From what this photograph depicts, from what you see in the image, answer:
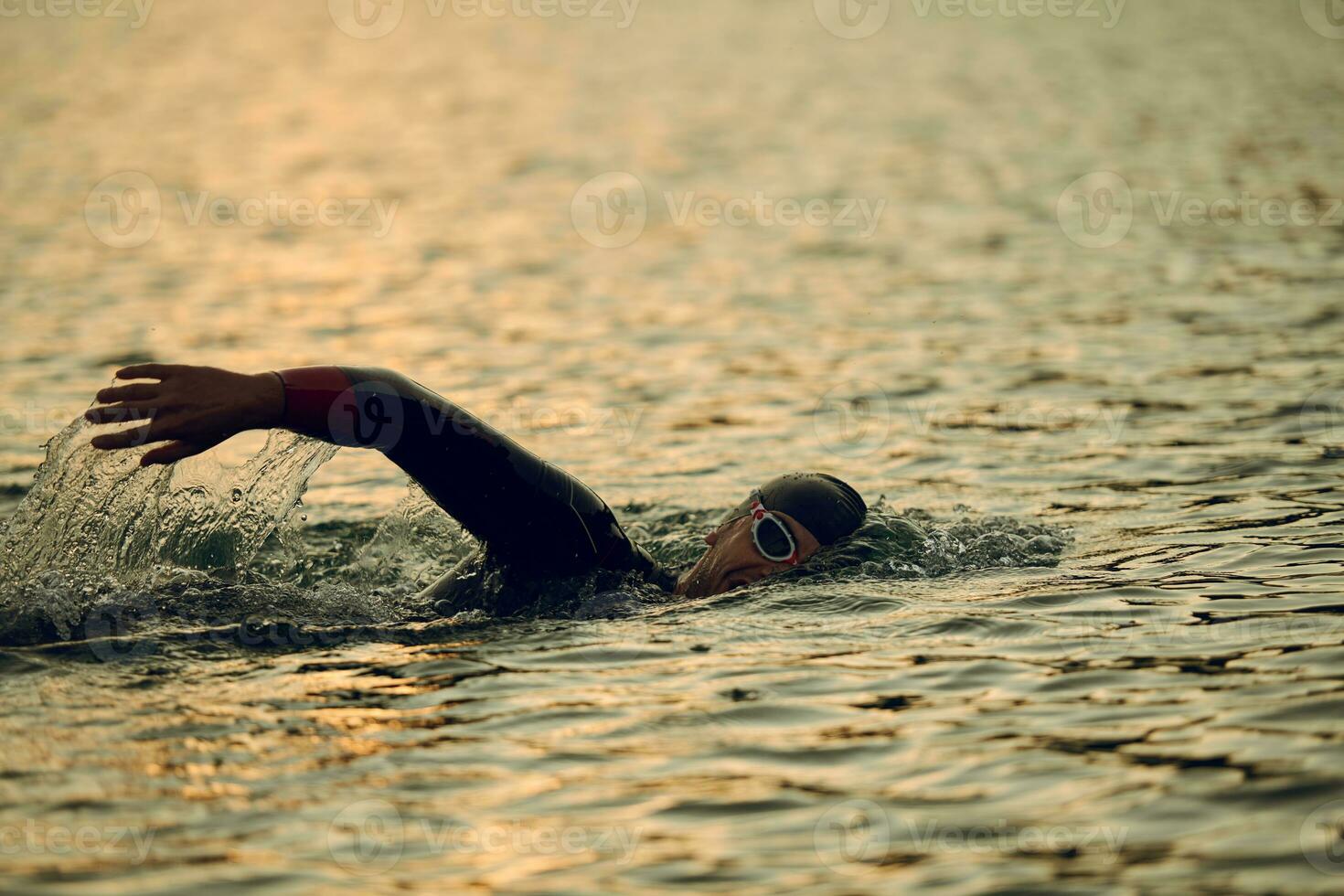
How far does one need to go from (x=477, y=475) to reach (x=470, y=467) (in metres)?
0.06

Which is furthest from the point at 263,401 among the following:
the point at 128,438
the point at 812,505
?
the point at 812,505

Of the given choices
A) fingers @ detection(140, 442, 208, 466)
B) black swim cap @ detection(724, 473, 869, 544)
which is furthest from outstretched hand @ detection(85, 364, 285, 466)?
black swim cap @ detection(724, 473, 869, 544)

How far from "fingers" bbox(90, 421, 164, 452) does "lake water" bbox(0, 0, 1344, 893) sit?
1155 mm

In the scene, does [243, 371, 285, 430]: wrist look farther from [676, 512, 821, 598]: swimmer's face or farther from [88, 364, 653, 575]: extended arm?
[676, 512, 821, 598]: swimmer's face

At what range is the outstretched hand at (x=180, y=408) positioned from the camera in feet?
20.7

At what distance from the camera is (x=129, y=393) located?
247 inches

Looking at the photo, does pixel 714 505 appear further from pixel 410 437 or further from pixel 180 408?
pixel 180 408

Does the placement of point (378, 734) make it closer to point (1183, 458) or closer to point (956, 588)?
point (956, 588)

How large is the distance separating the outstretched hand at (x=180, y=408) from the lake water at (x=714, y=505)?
117cm

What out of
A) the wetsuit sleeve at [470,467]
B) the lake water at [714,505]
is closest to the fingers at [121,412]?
the wetsuit sleeve at [470,467]

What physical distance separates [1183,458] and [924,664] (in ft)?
16.9

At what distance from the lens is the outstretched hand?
20.7 feet

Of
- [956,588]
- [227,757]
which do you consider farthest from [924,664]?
[227,757]

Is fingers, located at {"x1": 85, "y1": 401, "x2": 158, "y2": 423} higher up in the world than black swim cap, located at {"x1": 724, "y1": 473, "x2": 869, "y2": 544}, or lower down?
higher up
